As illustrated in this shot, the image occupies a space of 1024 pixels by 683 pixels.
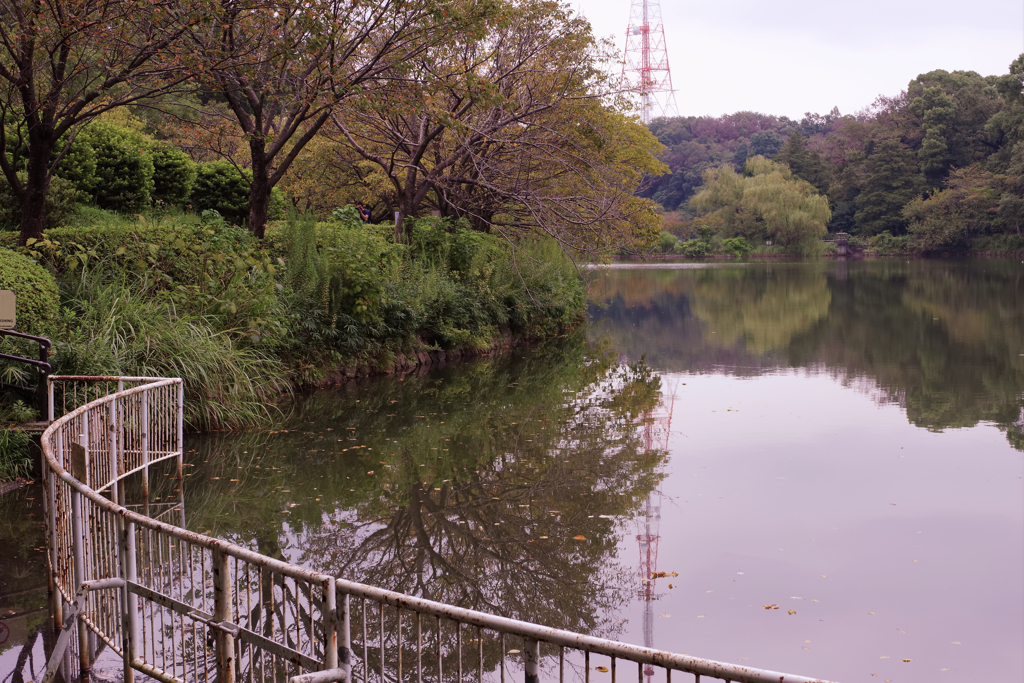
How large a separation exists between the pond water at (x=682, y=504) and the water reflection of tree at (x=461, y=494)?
32 mm

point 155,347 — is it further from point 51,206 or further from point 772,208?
point 772,208

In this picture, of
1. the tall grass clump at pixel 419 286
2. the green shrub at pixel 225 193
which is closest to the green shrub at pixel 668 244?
the tall grass clump at pixel 419 286

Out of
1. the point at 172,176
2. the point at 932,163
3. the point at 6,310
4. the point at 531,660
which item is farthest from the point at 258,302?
the point at 932,163

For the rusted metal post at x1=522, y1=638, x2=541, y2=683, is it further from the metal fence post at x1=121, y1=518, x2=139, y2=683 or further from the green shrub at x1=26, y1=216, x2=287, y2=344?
the green shrub at x1=26, y1=216, x2=287, y2=344

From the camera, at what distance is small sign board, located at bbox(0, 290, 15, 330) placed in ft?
22.3

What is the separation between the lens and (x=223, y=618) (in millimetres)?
3342

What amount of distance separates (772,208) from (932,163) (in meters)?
15.4

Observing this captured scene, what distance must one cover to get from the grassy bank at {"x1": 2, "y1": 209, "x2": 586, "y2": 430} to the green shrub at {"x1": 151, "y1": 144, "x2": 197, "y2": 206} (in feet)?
16.2

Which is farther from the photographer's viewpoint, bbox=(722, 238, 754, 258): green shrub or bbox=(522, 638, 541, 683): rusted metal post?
bbox=(722, 238, 754, 258): green shrub

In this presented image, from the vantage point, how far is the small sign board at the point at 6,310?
22.3ft

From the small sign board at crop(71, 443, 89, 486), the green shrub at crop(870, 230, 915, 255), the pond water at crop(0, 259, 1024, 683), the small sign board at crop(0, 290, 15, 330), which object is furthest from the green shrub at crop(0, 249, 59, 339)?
the green shrub at crop(870, 230, 915, 255)

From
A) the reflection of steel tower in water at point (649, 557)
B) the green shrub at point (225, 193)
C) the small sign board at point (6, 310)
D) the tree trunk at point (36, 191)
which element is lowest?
the reflection of steel tower in water at point (649, 557)

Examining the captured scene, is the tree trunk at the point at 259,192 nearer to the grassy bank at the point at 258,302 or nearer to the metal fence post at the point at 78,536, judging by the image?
the grassy bank at the point at 258,302

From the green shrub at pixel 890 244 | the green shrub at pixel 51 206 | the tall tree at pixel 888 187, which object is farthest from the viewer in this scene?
the tall tree at pixel 888 187
